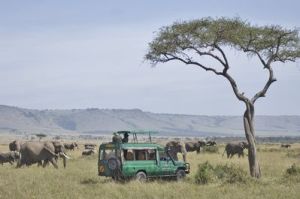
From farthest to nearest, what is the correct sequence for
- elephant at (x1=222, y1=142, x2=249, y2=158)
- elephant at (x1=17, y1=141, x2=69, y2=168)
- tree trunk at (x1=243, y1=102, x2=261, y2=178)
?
elephant at (x1=222, y1=142, x2=249, y2=158), elephant at (x1=17, y1=141, x2=69, y2=168), tree trunk at (x1=243, y1=102, x2=261, y2=178)

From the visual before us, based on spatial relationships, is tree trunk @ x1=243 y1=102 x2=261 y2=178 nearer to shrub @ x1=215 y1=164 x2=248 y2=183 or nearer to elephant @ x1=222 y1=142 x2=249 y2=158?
shrub @ x1=215 y1=164 x2=248 y2=183

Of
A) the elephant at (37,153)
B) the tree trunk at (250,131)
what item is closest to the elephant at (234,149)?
the elephant at (37,153)

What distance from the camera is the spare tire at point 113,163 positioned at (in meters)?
24.1

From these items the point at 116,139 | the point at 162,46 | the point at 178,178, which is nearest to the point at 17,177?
the point at 116,139

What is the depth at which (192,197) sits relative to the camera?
19.5 m

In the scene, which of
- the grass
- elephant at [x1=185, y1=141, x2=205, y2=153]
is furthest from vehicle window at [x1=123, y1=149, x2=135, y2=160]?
elephant at [x1=185, y1=141, x2=205, y2=153]

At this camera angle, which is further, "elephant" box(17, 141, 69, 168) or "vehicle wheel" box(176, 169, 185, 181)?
"elephant" box(17, 141, 69, 168)

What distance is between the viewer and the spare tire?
2408cm

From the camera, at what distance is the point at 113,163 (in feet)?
79.3

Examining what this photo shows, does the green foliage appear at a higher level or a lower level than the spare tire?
higher

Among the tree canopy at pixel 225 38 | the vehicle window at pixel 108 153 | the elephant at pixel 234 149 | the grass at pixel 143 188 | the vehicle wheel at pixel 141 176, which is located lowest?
the grass at pixel 143 188

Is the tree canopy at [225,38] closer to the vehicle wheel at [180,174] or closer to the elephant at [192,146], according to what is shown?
the vehicle wheel at [180,174]

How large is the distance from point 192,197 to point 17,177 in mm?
10416

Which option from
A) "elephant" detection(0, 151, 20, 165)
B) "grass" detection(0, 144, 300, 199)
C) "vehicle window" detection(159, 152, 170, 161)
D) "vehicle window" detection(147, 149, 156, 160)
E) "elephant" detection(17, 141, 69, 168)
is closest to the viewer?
"grass" detection(0, 144, 300, 199)
